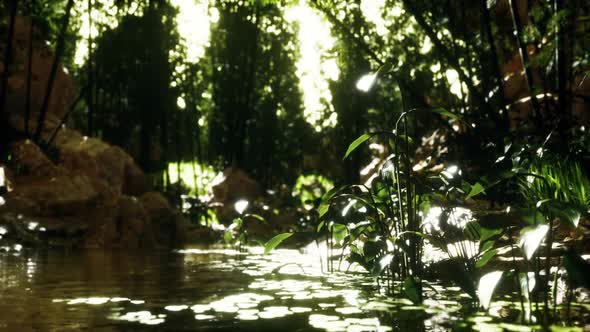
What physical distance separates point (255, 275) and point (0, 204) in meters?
4.87

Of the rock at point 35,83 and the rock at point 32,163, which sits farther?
the rock at point 35,83

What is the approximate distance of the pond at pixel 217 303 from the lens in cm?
250

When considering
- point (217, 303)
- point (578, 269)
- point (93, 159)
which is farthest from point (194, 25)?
point (578, 269)

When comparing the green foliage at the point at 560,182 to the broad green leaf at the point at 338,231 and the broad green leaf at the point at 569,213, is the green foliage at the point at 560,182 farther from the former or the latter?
the broad green leaf at the point at 569,213

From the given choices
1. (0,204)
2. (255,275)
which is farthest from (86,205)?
(255,275)

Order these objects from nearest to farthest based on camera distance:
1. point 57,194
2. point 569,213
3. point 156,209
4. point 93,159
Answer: point 569,213, point 57,194, point 156,209, point 93,159

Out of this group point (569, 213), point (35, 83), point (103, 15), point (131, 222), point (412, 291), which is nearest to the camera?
point (569, 213)

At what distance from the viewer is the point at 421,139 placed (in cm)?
1282

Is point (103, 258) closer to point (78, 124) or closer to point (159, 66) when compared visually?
point (159, 66)

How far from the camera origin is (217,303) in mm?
3080

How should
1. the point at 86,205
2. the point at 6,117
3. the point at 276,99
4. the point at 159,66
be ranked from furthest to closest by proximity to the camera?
the point at 276,99 < the point at 159,66 < the point at 6,117 < the point at 86,205

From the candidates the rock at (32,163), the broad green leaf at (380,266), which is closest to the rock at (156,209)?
the rock at (32,163)

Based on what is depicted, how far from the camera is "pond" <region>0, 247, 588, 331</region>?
2496 millimetres

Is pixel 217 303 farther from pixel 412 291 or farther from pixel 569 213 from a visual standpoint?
pixel 569 213
